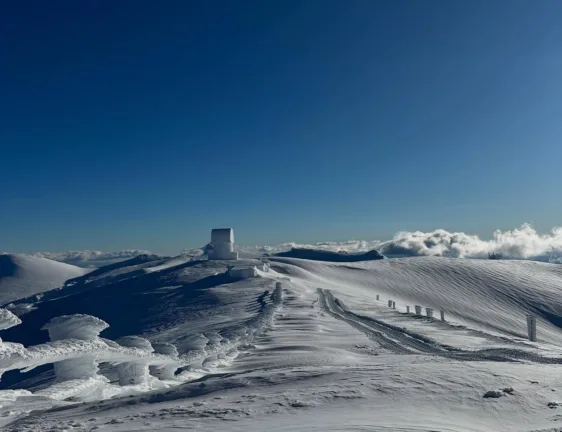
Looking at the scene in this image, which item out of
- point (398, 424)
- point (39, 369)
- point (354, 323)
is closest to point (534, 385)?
point (398, 424)

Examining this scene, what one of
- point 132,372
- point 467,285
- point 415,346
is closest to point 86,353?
point 132,372

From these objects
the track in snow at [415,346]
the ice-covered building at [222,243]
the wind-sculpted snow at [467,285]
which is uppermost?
the ice-covered building at [222,243]

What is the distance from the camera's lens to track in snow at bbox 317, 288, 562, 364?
16547 millimetres

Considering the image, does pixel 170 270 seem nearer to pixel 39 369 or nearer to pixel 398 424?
pixel 39 369

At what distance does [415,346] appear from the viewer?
810 inches

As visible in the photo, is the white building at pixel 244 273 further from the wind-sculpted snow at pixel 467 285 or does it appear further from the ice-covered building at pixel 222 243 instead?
the ice-covered building at pixel 222 243

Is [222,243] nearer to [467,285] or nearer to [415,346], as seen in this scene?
[467,285]

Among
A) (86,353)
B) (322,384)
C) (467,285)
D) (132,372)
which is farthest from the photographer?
(467,285)

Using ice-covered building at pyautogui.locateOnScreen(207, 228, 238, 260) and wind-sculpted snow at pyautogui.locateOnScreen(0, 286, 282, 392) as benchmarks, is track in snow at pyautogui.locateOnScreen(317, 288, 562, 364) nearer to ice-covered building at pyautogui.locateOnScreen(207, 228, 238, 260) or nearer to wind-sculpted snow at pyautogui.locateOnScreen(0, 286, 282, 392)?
wind-sculpted snow at pyautogui.locateOnScreen(0, 286, 282, 392)

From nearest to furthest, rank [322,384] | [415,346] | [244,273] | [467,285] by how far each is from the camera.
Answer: [322,384] < [415,346] < [244,273] < [467,285]

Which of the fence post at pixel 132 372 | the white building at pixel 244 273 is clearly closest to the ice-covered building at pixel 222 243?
the white building at pixel 244 273

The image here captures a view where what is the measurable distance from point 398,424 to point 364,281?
72.5 m

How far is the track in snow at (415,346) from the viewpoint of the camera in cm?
1655

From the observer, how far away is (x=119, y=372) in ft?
43.7
